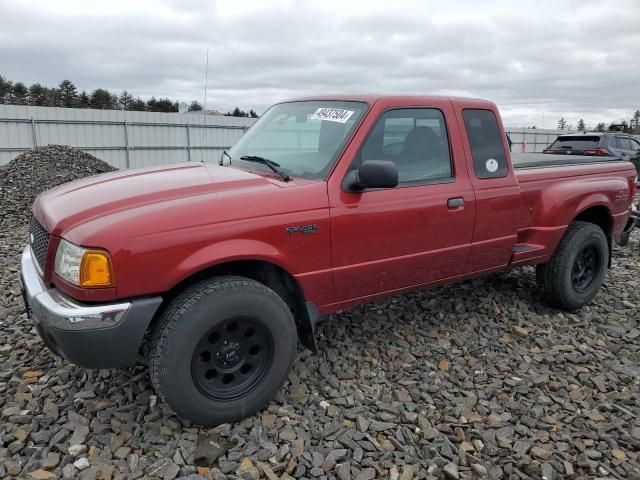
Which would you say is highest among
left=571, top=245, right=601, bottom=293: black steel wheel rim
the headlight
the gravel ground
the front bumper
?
the headlight

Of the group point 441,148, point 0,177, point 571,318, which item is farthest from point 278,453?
point 0,177

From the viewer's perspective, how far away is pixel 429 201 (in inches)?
138

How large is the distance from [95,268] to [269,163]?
55.0 inches

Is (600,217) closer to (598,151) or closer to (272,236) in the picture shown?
(272,236)

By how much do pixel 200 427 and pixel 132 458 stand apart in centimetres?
39

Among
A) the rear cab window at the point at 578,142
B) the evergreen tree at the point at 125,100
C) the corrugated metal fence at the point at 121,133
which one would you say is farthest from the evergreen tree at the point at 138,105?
the rear cab window at the point at 578,142

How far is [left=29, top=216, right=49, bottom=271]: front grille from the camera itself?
112 inches

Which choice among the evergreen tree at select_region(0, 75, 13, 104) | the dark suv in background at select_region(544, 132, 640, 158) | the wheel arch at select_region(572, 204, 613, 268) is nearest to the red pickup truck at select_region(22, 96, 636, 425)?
the wheel arch at select_region(572, 204, 613, 268)

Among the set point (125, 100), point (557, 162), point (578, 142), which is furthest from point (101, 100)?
point (557, 162)

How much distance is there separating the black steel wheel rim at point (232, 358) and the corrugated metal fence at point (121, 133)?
15973 mm

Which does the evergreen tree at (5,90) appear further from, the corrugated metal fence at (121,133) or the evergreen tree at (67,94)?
the corrugated metal fence at (121,133)

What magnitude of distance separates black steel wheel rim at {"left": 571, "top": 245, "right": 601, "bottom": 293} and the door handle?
5.86 feet

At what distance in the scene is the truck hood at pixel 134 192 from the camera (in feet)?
8.80

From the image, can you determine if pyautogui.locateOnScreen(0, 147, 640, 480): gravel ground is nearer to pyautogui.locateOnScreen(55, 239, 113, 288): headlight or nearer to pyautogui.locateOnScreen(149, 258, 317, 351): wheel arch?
pyautogui.locateOnScreen(149, 258, 317, 351): wheel arch
